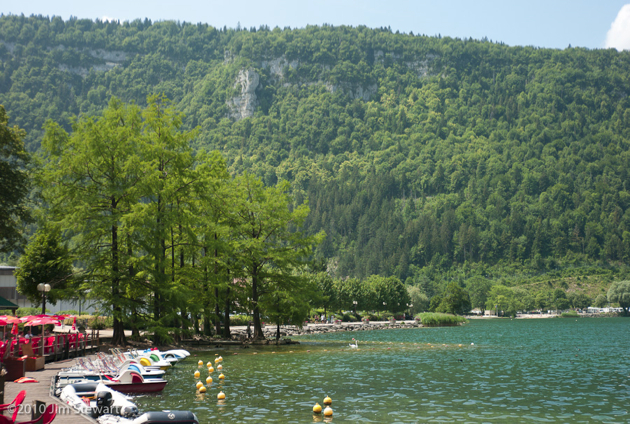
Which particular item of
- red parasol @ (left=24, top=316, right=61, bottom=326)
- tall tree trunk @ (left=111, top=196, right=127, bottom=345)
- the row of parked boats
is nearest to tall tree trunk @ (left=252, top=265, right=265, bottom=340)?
tall tree trunk @ (left=111, top=196, right=127, bottom=345)

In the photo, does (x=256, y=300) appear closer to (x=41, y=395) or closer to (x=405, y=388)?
(x=405, y=388)

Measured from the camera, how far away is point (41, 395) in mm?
22531

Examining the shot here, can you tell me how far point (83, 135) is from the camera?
4244 centimetres

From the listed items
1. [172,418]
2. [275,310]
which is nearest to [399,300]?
[275,310]

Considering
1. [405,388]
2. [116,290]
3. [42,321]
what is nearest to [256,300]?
[116,290]

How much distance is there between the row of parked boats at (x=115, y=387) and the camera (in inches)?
677

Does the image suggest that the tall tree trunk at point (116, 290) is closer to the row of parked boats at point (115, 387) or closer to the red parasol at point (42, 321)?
the row of parked boats at point (115, 387)

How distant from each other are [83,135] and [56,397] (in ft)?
80.5

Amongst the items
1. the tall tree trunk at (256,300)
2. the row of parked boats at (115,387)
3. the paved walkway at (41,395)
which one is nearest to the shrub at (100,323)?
the tall tree trunk at (256,300)

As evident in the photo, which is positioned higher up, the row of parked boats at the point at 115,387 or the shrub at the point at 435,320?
the row of parked boats at the point at 115,387

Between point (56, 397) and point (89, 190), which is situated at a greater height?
point (89, 190)

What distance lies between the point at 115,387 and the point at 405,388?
45.8ft

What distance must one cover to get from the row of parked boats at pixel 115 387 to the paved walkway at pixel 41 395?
473 mm

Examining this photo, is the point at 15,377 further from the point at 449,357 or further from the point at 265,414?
the point at 449,357
